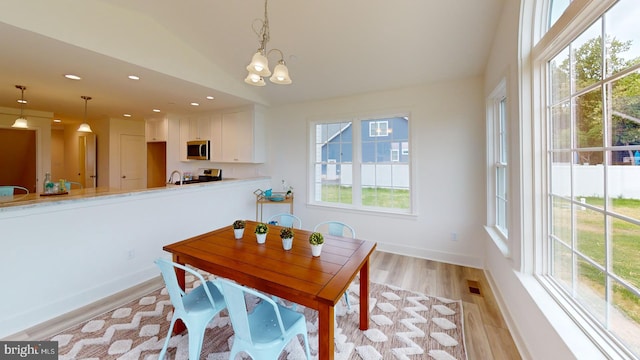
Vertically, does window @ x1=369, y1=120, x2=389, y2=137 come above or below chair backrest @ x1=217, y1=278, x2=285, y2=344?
above

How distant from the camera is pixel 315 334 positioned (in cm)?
195

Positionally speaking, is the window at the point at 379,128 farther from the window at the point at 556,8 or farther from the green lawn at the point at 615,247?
the green lawn at the point at 615,247

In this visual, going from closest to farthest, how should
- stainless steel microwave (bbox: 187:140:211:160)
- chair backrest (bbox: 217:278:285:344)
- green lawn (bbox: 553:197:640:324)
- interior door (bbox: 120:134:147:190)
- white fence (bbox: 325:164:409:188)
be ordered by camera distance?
green lawn (bbox: 553:197:640:324) → chair backrest (bbox: 217:278:285:344) → white fence (bbox: 325:164:409:188) → stainless steel microwave (bbox: 187:140:211:160) → interior door (bbox: 120:134:147:190)

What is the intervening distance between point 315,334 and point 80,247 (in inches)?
95.3

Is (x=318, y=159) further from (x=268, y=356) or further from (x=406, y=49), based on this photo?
(x=268, y=356)

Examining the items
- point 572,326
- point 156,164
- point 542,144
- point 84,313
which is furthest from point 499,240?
point 156,164

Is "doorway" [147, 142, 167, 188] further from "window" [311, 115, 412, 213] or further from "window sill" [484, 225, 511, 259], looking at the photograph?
"window sill" [484, 225, 511, 259]

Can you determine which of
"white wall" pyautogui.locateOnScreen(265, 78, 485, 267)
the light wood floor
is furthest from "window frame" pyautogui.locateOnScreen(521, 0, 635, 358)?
"white wall" pyautogui.locateOnScreen(265, 78, 485, 267)

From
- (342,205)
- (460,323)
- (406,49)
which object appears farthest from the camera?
(342,205)

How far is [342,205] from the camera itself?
4.16 m

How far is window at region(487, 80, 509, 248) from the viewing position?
2.56 metres

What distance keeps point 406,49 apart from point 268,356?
3210mm

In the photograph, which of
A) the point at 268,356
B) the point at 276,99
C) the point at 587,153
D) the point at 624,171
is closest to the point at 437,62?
the point at 587,153

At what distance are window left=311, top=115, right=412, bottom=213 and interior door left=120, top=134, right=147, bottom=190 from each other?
503 centimetres
